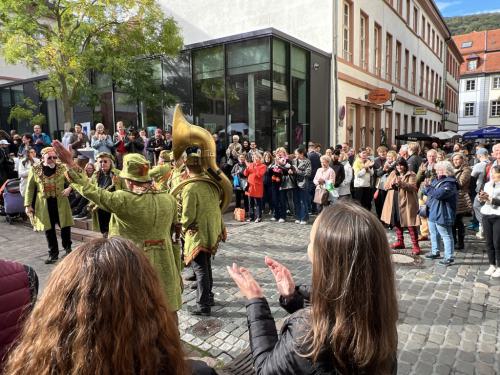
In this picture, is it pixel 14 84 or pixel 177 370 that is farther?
pixel 14 84

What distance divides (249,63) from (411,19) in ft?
59.0

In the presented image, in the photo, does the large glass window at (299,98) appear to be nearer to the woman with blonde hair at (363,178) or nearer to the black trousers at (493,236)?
the woman with blonde hair at (363,178)

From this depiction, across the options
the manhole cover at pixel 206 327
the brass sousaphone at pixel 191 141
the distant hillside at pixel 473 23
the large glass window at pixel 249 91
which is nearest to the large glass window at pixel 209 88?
the large glass window at pixel 249 91

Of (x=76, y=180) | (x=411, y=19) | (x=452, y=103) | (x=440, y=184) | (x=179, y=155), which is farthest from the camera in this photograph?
(x=452, y=103)

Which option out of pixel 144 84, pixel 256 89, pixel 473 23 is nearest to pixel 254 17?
pixel 256 89

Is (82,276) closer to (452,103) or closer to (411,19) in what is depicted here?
(411,19)

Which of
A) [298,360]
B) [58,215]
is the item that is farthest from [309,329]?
[58,215]

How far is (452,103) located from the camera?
4522 centimetres

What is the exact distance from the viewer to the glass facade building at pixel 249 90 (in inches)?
500

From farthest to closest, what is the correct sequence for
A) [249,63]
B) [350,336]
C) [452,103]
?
[452,103] → [249,63] → [350,336]

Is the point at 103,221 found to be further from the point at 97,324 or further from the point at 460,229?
the point at 460,229

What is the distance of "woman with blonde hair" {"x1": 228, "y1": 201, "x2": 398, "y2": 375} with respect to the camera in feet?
4.71

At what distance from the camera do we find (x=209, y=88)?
14.0 metres

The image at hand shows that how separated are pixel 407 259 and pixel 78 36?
10.2 m
